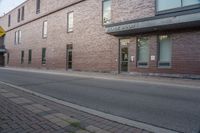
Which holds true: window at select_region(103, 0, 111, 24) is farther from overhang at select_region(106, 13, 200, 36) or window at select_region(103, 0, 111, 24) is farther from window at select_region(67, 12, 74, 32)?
window at select_region(67, 12, 74, 32)

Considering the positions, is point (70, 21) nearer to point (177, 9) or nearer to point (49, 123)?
point (177, 9)

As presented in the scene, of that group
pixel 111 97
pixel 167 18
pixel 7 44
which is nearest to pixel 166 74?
pixel 167 18

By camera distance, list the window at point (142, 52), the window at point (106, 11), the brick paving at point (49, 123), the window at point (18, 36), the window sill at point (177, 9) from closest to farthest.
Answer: the brick paving at point (49, 123)
the window sill at point (177, 9)
the window at point (142, 52)
the window at point (106, 11)
the window at point (18, 36)

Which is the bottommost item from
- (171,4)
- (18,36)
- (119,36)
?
(119,36)

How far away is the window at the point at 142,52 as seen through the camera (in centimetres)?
1818

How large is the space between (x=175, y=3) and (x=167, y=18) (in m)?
1.85

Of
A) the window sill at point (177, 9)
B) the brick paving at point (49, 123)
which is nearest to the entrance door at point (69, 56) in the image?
the window sill at point (177, 9)

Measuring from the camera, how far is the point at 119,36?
2028cm

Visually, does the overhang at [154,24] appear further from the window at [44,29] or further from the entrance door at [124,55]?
the window at [44,29]

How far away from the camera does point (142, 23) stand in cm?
1689

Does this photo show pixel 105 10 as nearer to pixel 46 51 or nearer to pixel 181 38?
pixel 181 38

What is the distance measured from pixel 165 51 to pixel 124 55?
403 centimetres

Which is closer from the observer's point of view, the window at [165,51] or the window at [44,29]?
the window at [165,51]

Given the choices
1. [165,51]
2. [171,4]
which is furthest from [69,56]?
[171,4]
